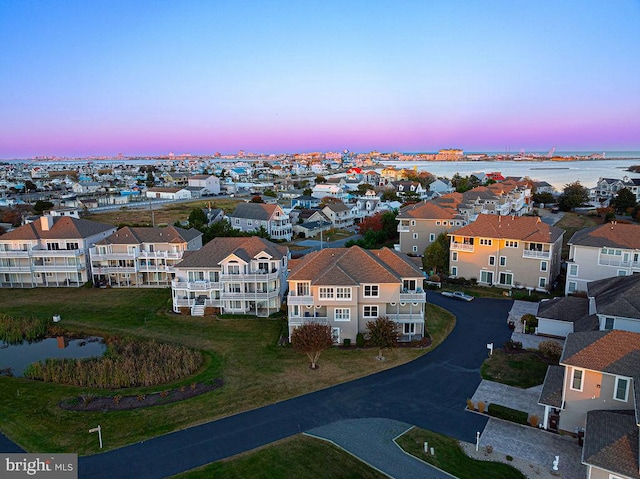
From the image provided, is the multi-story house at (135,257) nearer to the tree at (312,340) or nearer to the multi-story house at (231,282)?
the multi-story house at (231,282)

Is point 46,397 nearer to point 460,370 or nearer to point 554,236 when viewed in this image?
point 460,370

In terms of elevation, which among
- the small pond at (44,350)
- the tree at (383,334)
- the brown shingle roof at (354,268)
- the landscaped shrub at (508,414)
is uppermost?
the brown shingle roof at (354,268)

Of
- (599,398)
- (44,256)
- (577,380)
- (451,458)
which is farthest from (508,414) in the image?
(44,256)

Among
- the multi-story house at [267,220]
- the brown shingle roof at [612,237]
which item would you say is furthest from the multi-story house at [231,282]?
the multi-story house at [267,220]

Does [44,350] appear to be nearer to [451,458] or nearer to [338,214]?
[451,458]

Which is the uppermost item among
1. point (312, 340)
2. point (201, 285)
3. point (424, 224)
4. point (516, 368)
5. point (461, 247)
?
point (424, 224)

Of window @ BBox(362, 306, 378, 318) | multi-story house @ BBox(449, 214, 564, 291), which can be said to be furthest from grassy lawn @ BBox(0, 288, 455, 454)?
multi-story house @ BBox(449, 214, 564, 291)
